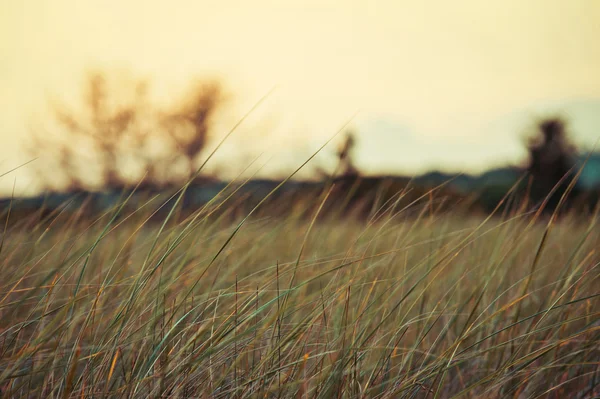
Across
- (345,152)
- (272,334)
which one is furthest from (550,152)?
(272,334)

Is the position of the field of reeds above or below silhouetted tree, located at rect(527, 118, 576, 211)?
above

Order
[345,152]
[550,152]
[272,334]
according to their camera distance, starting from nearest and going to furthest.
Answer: [272,334]
[345,152]
[550,152]

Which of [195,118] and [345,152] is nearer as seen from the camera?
[345,152]

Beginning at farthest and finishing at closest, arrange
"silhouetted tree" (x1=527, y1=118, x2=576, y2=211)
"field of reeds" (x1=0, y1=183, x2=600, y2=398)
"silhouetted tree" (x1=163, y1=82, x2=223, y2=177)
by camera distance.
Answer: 1. "silhouetted tree" (x1=163, y1=82, x2=223, y2=177)
2. "silhouetted tree" (x1=527, y1=118, x2=576, y2=211)
3. "field of reeds" (x1=0, y1=183, x2=600, y2=398)

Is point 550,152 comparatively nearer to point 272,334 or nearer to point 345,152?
point 345,152

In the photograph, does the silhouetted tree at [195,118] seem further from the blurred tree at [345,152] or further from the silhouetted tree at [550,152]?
the blurred tree at [345,152]

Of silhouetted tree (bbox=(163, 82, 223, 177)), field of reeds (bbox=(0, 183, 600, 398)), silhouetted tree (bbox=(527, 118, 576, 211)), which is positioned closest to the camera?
field of reeds (bbox=(0, 183, 600, 398))

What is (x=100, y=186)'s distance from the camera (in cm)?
232

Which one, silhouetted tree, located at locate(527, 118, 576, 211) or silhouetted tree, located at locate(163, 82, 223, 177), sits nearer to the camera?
silhouetted tree, located at locate(527, 118, 576, 211)

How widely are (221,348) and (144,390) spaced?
19cm

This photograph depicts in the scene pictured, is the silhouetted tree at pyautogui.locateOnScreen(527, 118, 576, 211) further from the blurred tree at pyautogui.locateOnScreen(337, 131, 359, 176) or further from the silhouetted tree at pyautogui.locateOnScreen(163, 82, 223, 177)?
the blurred tree at pyautogui.locateOnScreen(337, 131, 359, 176)

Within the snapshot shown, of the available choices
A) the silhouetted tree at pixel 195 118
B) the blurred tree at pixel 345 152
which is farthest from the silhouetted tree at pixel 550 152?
the blurred tree at pixel 345 152

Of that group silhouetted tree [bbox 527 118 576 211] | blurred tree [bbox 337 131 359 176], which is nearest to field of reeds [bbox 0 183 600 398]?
blurred tree [bbox 337 131 359 176]

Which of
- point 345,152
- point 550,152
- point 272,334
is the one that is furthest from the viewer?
point 550,152
